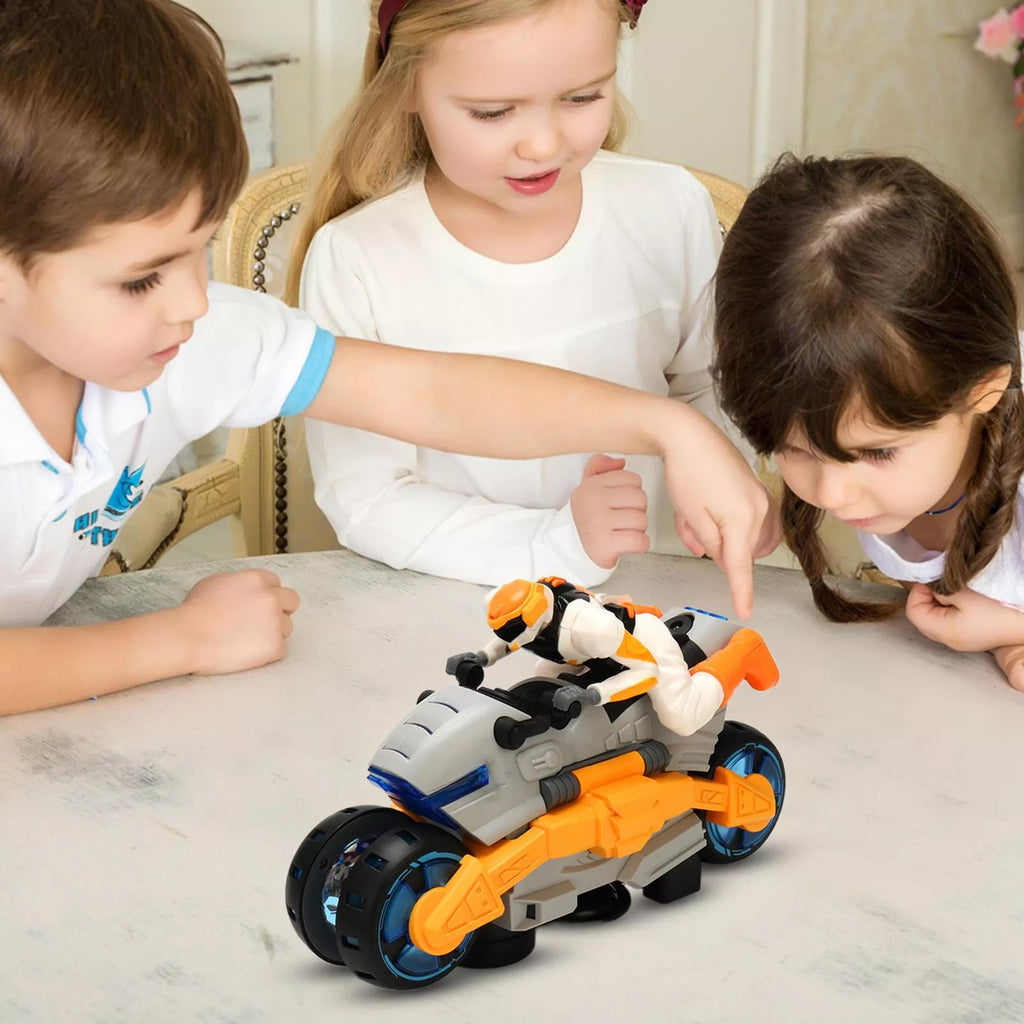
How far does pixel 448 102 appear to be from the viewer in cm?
125

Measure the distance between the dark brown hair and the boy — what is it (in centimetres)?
9

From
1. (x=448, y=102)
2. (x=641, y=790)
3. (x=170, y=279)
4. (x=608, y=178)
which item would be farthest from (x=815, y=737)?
(x=608, y=178)

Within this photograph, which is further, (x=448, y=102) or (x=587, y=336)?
(x=587, y=336)

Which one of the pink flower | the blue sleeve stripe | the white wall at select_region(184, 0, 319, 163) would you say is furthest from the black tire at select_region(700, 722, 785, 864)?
the pink flower

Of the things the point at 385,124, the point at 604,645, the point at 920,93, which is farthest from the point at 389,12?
the point at 920,93

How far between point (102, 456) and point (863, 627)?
0.60 metres

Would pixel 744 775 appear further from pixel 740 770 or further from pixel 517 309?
pixel 517 309

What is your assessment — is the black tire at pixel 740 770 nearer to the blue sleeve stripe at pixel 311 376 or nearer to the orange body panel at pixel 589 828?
the orange body panel at pixel 589 828

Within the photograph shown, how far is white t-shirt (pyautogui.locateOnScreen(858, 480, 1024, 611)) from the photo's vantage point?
1.08 metres

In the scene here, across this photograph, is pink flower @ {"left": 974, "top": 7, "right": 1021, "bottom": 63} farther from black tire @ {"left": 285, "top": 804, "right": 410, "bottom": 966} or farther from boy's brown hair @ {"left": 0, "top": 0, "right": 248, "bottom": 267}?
black tire @ {"left": 285, "top": 804, "right": 410, "bottom": 966}

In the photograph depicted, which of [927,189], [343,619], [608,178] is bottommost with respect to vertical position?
[343,619]

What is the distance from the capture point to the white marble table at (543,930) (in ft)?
Answer: 2.10

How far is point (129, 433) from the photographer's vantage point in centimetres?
114

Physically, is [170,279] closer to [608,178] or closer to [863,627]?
[863,627]
